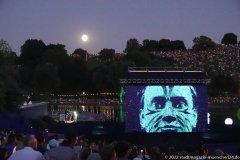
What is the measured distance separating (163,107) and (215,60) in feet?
166

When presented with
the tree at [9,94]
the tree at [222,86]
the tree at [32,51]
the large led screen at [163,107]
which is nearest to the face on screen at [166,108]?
the large led screen at [163,107]

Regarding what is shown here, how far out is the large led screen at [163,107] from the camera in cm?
2919

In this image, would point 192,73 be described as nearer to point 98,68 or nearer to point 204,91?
point 204,91

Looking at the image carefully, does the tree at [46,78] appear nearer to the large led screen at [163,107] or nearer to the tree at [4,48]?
the tree at [4,48]

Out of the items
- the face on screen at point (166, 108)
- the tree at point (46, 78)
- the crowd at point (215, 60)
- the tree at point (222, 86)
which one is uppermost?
the crowd at point (215, 60)

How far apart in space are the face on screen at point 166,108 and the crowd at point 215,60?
4045 centimetres

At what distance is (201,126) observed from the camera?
1180 inches

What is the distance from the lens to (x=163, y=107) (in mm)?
29156

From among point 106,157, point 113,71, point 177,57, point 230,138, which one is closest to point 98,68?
point 113,71

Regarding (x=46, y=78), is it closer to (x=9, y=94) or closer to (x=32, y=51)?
(x=32, y=51)

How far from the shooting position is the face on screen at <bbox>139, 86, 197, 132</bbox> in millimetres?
29172

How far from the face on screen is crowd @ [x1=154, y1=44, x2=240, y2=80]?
133 ft

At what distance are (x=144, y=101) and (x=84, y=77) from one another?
121 feet

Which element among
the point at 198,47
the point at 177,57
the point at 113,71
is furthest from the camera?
the point at 198,47
